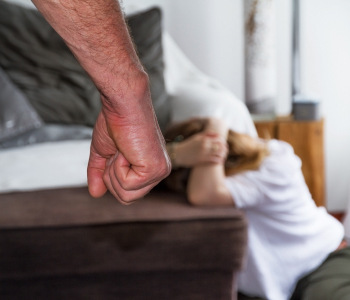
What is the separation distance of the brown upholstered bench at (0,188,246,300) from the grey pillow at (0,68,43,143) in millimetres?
586

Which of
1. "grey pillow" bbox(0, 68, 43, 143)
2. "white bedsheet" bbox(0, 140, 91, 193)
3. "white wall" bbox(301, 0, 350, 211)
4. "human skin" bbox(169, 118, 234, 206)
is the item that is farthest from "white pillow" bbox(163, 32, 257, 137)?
"white wall" bbox(301, 0, 350, 211)

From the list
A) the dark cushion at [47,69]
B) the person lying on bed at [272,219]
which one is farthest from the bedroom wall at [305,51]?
the person lying on bed at [272,219]

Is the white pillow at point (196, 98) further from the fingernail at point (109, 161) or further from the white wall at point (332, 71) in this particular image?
the fingernail at point (109, 161)

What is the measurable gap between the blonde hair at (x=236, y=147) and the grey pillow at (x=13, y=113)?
1.71 feet

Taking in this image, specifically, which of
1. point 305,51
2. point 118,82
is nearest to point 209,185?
point 118,82

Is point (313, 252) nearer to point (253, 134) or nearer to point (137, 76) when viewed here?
point (253, 134)

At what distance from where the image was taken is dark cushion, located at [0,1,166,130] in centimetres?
174

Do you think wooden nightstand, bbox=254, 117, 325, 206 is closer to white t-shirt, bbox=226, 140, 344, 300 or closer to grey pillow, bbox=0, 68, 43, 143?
white t-shirt, bbox=226, 140, 344, 300

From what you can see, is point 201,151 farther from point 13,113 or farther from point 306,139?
point 306,139

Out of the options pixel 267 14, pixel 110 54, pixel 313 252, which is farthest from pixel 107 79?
pixel 267 14

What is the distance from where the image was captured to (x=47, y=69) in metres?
1.80

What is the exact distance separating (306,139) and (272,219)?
82 cm

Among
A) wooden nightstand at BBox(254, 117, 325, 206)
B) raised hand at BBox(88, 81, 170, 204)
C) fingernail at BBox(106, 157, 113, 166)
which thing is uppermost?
raised hand at BBox(88, 81, 170, 204)

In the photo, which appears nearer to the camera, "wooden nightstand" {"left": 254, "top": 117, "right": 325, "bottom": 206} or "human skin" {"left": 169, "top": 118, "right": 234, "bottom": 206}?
"human skin" {"left": 169, "top": 118, "right": 234, "bottom": 206}
